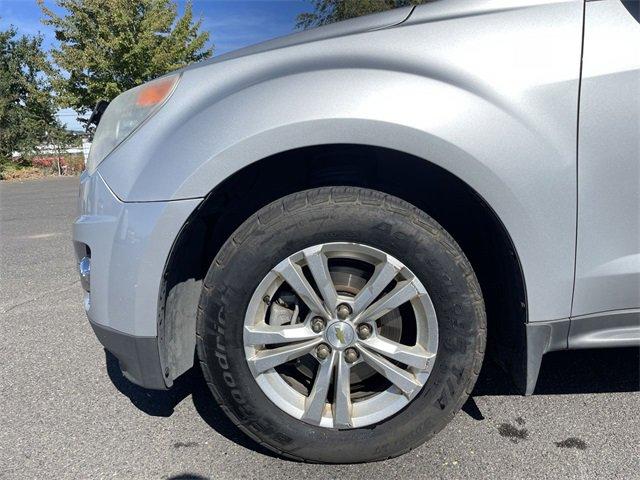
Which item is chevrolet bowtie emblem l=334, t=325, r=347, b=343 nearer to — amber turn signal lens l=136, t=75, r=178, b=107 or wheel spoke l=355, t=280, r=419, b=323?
wheel spoke l=355, t=280, r=419, b=323

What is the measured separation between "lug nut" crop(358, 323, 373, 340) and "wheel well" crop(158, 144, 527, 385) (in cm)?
51

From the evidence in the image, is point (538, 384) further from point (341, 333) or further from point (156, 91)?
point (156, 91)

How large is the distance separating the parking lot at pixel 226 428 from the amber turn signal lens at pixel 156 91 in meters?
1.33

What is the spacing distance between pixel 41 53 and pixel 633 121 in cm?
2252

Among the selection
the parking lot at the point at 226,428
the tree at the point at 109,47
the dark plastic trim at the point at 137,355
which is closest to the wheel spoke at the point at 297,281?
the dark plastic trim at the point at 137,355

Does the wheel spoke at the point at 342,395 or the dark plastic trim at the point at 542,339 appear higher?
the dark plastic trim at the point at 542,339

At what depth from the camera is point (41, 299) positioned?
382cm

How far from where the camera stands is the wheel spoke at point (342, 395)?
1.72 metres

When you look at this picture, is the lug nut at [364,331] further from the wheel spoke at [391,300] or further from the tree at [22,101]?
the tree at [22,101]

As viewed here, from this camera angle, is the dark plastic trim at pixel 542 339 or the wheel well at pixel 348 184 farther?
the wheel well at pixel 348 184

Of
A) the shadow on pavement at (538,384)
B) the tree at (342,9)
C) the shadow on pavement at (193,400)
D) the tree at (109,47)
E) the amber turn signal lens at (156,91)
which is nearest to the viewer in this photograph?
the amber turn signal lens at (156,91)

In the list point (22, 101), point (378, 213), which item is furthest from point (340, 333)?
point (22, 101)

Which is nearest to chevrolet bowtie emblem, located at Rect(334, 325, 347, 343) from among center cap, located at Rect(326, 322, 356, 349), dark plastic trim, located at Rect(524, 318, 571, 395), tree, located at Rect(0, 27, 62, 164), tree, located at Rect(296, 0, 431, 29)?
center cap, located at Rect(326, 322, 356, 349)

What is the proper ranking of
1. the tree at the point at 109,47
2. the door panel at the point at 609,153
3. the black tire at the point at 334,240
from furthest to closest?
the tree at the point at 109,47
the black tire at the point at 334,240
the door panel at the point at 609,153
